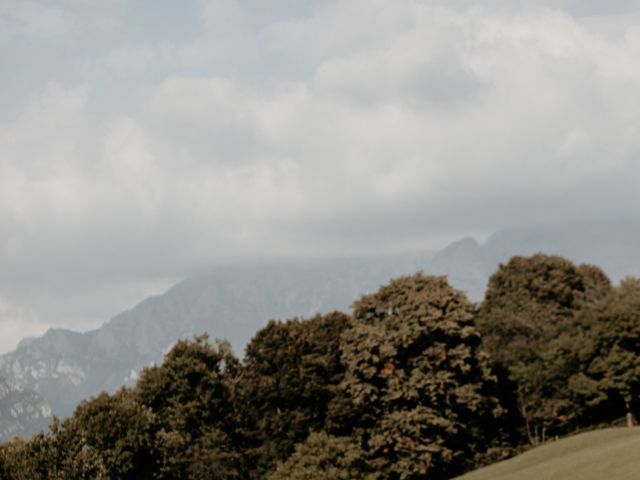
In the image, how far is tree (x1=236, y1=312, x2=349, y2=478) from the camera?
71.2 metres

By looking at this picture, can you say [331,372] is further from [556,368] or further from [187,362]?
[556,368]

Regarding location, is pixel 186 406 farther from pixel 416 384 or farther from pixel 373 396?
pixel 416 384

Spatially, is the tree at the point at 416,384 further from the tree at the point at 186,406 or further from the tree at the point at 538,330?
the tree at the point at 186,406

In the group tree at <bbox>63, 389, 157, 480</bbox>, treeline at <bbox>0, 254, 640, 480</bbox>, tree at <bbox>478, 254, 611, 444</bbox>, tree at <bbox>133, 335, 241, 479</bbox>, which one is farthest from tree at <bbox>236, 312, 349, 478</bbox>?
tree at <bbox>478, 254, 611, 444</bbox>

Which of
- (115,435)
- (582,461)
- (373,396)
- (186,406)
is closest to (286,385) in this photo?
(373,396)

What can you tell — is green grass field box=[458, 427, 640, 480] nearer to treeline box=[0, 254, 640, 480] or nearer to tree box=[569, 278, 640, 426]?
treeline box=[0, 254, 640, 480]

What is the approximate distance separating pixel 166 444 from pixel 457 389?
26229mm

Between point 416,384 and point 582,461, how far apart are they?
20.6 m

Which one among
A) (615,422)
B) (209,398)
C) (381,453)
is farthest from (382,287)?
(615,422)

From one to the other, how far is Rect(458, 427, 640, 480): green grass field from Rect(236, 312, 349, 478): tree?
16444 mm

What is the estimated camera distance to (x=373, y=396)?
67.6m

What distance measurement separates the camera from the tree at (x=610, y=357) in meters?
69.3

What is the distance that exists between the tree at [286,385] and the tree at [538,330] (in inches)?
716

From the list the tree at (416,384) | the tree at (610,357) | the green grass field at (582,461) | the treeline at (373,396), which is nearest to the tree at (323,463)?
the treeline at (373,396)
